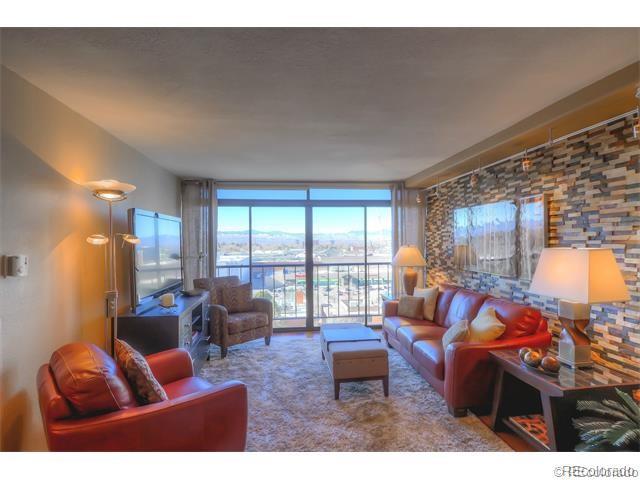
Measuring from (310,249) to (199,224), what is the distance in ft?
5.61

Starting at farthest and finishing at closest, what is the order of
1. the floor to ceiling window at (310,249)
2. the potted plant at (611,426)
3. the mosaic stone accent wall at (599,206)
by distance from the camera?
the floor to ceiling window at (310,249), the mosaic stone accent wall at (599,206), the potted plant at (611,426)

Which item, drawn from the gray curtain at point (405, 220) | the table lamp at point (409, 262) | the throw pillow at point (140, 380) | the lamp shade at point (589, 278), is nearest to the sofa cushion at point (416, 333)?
the table lamp at point (409, 262)

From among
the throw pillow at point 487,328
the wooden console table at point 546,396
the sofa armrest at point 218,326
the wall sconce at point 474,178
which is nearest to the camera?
the wooden console table at point 546,396

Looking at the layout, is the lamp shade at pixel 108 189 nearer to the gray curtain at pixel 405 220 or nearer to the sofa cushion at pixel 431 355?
the sofa cushion at pixel 431 355

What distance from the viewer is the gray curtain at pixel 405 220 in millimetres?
4984

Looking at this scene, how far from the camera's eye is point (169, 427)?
57.4 inches

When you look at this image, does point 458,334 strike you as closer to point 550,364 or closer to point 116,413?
point 550,364

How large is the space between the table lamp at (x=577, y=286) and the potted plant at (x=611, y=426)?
0.38 metres

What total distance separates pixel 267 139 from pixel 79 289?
1891 mm

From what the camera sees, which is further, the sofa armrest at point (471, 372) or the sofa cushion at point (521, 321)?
the sofa cushion at point (521, 321)

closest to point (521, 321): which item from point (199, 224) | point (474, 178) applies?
point (474, 178)

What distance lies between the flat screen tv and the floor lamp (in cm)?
17

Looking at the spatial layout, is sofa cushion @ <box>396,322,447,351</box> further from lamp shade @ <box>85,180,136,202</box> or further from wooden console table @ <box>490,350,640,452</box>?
lamp shade @ <box>85,180,136,202</box>

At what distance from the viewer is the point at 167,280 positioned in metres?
3.50
